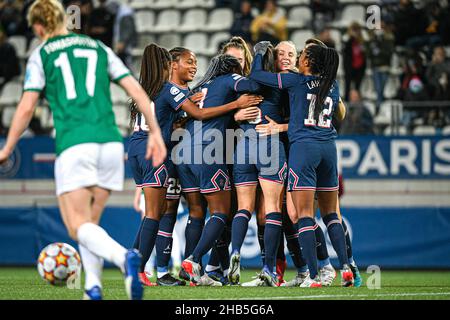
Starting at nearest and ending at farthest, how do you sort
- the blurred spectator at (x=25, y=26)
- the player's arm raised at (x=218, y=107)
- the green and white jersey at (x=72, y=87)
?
the green and white jersey at (x=72, y=87)
the player's arm raised at (x=218, y=107)
the blurred spectator at (x=25, y=26)

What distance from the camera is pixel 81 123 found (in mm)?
6078

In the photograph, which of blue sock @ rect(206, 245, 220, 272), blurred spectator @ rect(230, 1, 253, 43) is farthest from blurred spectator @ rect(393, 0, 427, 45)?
blue sock @ rect(206, 245, 220, 272)

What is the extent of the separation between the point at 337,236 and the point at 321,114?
1184mm

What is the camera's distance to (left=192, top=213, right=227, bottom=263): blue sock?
8.59 meters

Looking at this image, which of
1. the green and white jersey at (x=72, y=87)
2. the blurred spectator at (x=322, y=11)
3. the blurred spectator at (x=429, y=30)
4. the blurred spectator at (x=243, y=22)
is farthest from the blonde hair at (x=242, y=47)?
the blurred spectator at (x=322, y=11)

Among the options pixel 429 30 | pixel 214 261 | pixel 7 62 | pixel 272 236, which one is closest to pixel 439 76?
pixel 429 30

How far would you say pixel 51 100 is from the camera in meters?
6.19

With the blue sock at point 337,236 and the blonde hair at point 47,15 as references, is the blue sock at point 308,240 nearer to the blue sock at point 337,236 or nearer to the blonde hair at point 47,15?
the blue sock at point 337,236

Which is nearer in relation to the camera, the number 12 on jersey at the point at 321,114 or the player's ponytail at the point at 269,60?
the number 12 on jersey at the point at 321,114

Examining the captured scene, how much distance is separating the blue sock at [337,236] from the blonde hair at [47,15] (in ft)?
11.5

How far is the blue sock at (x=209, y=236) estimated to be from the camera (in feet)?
28.2

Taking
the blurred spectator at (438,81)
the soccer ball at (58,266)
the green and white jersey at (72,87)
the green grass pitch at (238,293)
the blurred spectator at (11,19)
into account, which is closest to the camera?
the green and white jersey at (72,87)

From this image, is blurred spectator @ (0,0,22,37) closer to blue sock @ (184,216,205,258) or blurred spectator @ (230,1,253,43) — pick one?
blurred spectator @ (230,1,253,43)

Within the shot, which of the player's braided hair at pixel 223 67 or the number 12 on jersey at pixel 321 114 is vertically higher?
the player's braided hair at pixel 223 67
